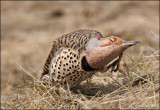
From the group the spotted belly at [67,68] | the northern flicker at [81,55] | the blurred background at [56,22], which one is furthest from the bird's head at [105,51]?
the blurred background at [56,22]

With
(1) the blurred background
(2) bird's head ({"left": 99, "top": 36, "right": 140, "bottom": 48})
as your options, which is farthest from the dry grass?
(1) the blurred background

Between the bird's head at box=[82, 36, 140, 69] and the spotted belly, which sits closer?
the bird's head at box=[82, 36, 140, 69]

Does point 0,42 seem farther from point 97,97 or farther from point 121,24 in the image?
point 97,97

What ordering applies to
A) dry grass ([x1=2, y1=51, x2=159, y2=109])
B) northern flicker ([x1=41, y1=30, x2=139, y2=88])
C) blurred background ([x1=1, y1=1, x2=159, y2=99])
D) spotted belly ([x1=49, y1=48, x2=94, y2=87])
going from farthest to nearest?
blurred background ([x1=1, y1=1, x2=159, y2=99]) < spotted belly ([x1=49, y1=48, x2=94, y2=87]) < northern flicker ([x1=41, y1=30, x2=139, y2=88]) < dry grass ([x1=2, y1=51, x2=159, y2=109])

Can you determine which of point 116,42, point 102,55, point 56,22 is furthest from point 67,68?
point 56,22

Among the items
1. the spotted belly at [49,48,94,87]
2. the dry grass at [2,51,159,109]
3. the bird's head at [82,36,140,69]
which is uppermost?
the bird's head at [82,36,140,69]

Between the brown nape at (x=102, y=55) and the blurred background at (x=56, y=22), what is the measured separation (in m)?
3.71

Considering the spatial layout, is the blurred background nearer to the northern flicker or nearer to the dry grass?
the dry grass

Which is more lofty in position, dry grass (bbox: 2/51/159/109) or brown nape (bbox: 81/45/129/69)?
brown nape (bbox: 81/45/129/69)

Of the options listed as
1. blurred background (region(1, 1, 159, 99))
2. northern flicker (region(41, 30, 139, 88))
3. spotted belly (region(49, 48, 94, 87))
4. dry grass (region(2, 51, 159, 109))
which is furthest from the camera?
blurred background (region(1, 1, 159, 99))

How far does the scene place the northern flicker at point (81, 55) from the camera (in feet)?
10.6

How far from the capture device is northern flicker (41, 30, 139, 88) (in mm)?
3244

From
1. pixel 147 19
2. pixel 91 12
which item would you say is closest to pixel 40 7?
pixel 91 12

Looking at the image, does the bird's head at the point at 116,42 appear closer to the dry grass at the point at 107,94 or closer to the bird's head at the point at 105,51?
the bird's head at the point at 105,51
